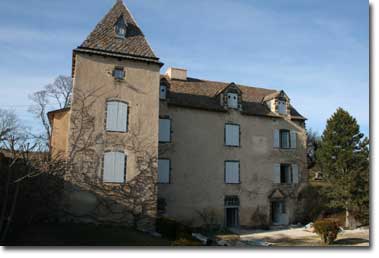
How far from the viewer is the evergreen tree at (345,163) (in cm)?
1631

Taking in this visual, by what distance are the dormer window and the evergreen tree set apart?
10671 mm

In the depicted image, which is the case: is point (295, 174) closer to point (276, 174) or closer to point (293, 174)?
point (293, 174)

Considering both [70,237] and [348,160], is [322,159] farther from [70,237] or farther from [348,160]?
[70,237]

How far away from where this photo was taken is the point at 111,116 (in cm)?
1261

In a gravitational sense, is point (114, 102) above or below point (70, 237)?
above

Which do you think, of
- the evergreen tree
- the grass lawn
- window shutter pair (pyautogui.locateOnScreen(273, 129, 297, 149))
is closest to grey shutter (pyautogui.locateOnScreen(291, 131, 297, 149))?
window shutter pair (pyautogui.locateOnScreen(273, 129, 297, 149))

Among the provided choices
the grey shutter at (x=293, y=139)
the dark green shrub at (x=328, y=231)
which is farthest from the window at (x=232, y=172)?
the dark green shrub at (x=328, y=231)

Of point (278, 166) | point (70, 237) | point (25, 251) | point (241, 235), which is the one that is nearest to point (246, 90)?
point (278, 166)

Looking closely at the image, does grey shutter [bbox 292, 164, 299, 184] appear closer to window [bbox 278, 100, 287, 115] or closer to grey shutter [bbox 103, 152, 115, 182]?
window [bbox 278, 100, 287, 115]

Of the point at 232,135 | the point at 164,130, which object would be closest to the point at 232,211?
the point at 232,135

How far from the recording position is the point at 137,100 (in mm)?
13016

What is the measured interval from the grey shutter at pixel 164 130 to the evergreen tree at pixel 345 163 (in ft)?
26.0

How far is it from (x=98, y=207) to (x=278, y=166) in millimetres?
10366

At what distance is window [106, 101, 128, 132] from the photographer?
12.6 m
